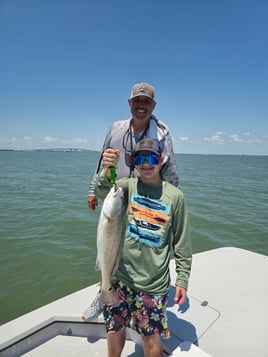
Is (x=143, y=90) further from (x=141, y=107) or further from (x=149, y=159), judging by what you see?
(x=149, y=159)

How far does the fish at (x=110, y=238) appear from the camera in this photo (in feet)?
6.81

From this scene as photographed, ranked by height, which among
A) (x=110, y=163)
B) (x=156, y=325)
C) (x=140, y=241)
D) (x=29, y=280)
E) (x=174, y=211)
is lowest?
(x=29, y=280)

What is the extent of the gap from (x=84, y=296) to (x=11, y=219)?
8.46 metres

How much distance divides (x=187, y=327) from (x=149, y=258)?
1.31 metres

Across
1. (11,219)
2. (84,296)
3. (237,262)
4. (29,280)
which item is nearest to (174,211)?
(84,296)

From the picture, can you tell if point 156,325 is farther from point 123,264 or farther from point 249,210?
point 249,210

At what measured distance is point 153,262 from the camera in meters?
2.26

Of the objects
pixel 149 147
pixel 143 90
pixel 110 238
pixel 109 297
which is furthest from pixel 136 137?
pixel 109 297

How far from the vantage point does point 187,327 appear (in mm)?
2859

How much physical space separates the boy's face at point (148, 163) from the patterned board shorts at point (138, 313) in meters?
1.15

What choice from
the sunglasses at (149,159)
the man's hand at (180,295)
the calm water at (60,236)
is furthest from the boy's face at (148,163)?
the calm water at (60,236)

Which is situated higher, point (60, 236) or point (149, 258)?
point (149, 258)

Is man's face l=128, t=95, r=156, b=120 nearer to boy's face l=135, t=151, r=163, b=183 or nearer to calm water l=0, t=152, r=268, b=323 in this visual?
boy's face l=135, t=151, r=163, b=183

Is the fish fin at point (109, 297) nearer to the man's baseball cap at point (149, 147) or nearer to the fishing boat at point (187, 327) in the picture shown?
the fishing boat at point (187, 327)
